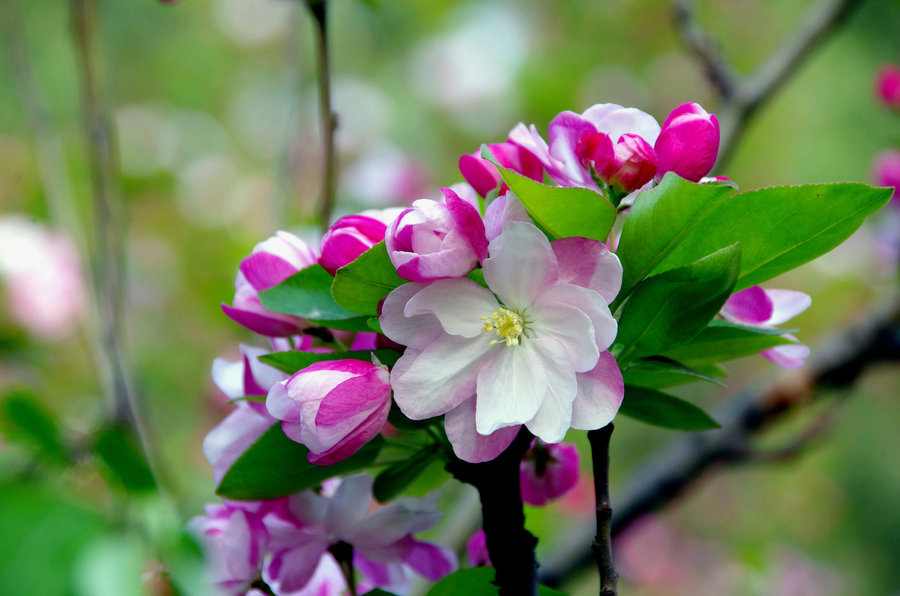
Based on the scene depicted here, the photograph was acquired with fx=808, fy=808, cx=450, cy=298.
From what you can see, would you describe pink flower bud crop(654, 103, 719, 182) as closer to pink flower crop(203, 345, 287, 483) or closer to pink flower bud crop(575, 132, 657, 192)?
pink flower bud crop(575, 132, 657, 192)

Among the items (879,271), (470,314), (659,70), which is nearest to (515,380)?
(470,314)

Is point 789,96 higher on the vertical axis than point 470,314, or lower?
lower

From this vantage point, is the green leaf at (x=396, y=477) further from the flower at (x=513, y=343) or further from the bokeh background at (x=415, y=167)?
the bokeh background at (x=415, y=167)

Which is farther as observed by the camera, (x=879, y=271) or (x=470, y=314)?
(x=879, y=271)

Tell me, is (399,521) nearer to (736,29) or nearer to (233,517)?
(233,517)

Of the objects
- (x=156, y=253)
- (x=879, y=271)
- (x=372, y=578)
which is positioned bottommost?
(x=156, y=253)

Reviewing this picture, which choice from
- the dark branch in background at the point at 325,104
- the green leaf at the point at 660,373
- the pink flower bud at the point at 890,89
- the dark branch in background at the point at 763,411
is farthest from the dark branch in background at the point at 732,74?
the green leaf at the point at 660,373

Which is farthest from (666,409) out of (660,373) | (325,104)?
(325,104)

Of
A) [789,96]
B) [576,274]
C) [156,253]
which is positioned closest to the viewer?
[576,274]
